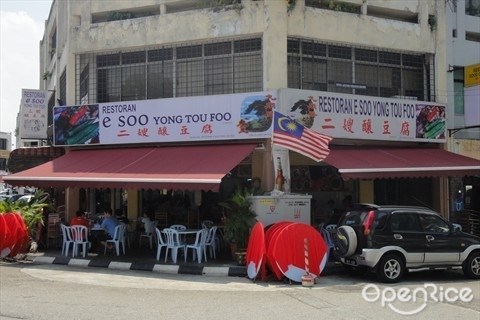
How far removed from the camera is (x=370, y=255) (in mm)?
11242

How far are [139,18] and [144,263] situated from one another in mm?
7766

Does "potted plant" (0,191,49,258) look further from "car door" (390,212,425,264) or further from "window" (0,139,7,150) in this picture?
"window" (0,139,7,150)

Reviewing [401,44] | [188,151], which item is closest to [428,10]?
[401,44]

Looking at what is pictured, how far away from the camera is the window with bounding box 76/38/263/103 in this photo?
629 inches

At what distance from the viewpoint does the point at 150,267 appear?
12.9m

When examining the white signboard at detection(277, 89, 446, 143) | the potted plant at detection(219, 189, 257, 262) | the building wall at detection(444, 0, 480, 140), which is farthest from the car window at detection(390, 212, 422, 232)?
the building wall at detection(444, 0, 480, 140)

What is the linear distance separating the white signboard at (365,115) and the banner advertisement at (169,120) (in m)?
0.86

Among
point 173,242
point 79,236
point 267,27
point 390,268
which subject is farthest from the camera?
point 267,27

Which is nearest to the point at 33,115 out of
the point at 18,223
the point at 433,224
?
the point at 18,223

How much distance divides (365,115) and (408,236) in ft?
17.4

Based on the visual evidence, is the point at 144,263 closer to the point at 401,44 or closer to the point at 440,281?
the point at 440,281

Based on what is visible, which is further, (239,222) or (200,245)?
(200,245)

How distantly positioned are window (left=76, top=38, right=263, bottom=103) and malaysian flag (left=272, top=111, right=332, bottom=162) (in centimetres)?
Result: 299

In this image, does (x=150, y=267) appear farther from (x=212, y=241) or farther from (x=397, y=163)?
(x=397, y=163)
